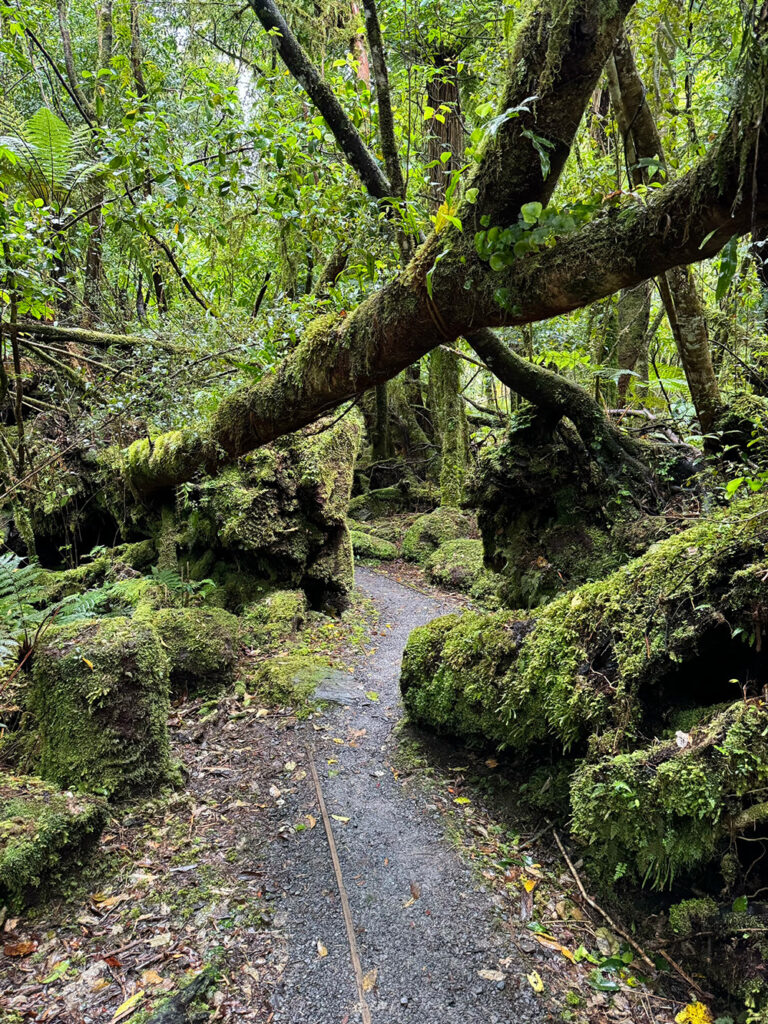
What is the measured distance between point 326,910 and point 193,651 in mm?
3243

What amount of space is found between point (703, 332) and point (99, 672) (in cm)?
562

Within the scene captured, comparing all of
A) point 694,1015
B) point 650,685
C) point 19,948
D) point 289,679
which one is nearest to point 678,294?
point 650,685

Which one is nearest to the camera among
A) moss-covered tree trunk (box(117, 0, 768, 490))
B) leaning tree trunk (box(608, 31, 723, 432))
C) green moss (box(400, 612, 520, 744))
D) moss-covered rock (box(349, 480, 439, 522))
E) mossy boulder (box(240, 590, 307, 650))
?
moss-covered tree trunk (box(117, 0, 768, 490))

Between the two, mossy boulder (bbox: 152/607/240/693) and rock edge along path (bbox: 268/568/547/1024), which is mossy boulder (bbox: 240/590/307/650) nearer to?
mossy boulder (bbox: 152/607/240/693)

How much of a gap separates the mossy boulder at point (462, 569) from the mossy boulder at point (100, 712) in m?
5.52

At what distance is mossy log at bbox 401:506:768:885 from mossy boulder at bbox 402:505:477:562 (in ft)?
25.3

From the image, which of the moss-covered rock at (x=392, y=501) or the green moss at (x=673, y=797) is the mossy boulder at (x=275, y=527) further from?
the moss-covered rock at (x=392, y=501)

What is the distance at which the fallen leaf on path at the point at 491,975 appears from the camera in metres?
2.56

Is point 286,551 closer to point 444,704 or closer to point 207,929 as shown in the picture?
point 444,704

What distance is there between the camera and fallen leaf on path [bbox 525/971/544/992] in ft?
8.19

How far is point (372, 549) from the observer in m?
12.3

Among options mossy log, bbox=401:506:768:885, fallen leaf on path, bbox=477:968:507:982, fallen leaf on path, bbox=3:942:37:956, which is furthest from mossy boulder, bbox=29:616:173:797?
fallen leaf on path, bbox=477:968:507:982

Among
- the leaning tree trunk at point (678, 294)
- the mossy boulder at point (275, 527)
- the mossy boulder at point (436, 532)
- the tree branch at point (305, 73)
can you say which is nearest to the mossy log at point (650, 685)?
the leaning tree trunk at point (678, 294)

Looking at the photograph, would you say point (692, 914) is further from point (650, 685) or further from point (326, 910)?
point (326, 910)
